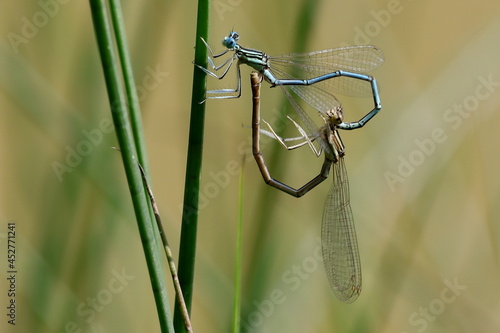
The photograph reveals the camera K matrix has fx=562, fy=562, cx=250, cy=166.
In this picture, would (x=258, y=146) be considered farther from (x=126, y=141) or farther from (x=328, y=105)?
(x=126, y=141)

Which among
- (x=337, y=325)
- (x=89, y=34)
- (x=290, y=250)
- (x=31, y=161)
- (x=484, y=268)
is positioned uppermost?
(x=89, y=34)

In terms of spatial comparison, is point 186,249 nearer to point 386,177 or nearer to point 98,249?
point 98,249

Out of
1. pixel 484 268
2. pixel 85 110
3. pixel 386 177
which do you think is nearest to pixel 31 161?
pixel 85 110

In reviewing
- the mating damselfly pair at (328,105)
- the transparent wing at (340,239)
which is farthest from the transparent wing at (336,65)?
the transparent wing at (340,239)

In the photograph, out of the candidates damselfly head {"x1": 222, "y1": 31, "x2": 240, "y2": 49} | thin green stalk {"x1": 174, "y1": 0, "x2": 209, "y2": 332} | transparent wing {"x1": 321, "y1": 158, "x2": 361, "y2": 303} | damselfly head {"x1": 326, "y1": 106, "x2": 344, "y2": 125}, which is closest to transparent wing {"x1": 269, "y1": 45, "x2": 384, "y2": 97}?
damselfly head {"x1": 326, "y1": 106, "x2": 344, "y2": 125}

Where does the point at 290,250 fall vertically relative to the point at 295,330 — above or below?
above

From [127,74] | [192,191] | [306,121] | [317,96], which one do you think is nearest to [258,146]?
[306,121]

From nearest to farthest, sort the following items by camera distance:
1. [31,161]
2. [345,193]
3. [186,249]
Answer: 1. [186,249]
2. [31,161]
3. [345,193]

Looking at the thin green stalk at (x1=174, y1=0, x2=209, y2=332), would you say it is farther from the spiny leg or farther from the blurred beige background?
the spiny leg
